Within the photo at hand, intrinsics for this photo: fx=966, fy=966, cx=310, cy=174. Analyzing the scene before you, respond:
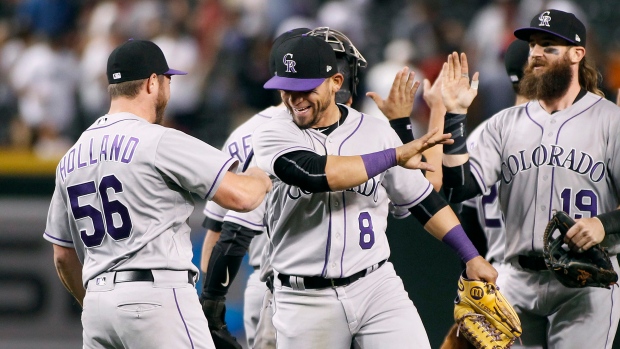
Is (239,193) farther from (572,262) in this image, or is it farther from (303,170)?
(572,262)

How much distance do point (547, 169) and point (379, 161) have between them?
1060mm

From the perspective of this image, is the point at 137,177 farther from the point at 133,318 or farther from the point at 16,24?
the point at 16,24

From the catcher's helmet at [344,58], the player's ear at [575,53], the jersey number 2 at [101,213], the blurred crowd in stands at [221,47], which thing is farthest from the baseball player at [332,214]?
the blurred crowd in stands at [221,47]

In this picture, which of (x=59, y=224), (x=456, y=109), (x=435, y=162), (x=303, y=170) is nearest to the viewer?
(x=303, y=170)

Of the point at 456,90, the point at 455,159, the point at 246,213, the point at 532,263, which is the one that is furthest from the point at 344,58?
the point at 532,263

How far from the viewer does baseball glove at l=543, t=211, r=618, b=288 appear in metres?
4.57

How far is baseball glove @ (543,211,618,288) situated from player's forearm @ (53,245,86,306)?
225cm

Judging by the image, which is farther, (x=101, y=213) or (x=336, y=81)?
(x=336, y=81)

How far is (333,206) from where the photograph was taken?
446cm

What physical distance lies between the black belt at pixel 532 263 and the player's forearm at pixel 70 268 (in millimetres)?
2205

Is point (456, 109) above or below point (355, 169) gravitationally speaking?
above

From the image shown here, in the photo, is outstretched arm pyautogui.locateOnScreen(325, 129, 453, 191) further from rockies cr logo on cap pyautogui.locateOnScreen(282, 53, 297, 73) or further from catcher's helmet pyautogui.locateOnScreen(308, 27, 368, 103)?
catcher's helmet pyautogui.locateOnScreen(308, 27, 368, 103)

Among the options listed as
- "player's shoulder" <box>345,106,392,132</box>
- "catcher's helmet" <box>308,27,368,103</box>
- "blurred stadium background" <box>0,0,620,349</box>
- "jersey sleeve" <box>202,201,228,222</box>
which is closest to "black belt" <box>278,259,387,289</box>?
"player's shoulder" <box>345,106,392,132</box>

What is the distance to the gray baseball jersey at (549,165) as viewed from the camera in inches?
188
